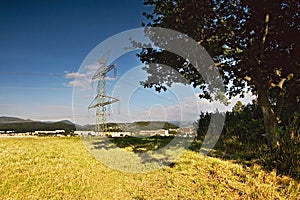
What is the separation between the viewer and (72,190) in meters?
5.48

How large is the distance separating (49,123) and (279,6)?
23.6 meters

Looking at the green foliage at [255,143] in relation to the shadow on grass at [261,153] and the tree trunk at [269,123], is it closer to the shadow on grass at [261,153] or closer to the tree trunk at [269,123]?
the shadow on grass at [261,153]

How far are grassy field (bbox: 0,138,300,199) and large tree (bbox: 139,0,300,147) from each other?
279 cm

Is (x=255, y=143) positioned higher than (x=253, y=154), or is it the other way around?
(x=255, y=143)

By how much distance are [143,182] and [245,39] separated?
6975 mm

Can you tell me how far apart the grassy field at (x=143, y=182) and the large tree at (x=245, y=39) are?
279 centimetres

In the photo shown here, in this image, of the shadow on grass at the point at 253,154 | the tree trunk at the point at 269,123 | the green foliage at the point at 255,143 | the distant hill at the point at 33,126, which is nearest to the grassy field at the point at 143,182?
the shadow on grass at the point at 253,154

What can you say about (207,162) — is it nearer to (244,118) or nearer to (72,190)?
(72,190)

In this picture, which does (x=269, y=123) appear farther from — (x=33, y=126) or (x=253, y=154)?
(x=33, y=126)

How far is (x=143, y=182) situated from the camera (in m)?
6.22

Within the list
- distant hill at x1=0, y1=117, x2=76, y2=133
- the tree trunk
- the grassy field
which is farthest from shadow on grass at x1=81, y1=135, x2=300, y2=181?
distant hill at x1=0, y1=117, x2=76, y2=133

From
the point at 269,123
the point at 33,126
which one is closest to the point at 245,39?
the point at 269,123

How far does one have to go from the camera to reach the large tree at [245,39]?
26.4ft

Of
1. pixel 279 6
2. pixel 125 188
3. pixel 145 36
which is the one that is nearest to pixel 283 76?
pixel 279 6
